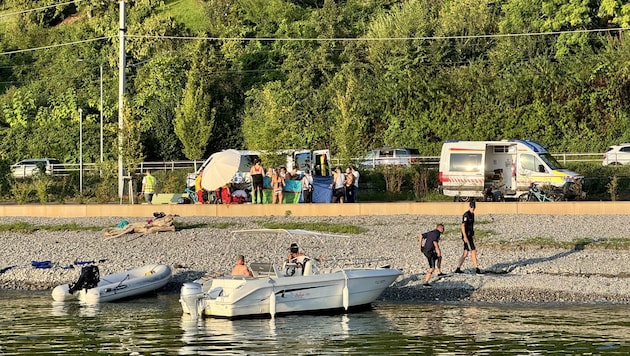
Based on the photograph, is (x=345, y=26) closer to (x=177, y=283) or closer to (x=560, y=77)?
(x=560, y=77)

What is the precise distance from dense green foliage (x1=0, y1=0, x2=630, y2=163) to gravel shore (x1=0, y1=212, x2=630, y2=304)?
15.6 meters

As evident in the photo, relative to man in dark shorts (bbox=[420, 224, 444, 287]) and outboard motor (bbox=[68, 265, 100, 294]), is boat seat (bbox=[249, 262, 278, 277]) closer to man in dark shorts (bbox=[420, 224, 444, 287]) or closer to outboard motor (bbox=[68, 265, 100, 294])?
man in dark shorts (bbox=[420, 224, 444, 287])

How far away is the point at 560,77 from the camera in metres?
63.2

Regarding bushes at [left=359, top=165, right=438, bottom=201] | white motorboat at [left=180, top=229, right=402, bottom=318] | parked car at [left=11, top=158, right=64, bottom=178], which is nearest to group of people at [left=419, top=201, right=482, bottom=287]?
white motorboat at [left=180, top=229, right=402, bottom=318]

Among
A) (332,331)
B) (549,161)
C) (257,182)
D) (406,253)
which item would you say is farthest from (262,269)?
(549,161)

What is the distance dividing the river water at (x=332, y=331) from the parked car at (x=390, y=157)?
26720mm

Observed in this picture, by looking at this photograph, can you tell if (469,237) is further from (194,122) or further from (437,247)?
(194,122)

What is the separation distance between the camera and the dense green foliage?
205 feet

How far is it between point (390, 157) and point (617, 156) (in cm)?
1060

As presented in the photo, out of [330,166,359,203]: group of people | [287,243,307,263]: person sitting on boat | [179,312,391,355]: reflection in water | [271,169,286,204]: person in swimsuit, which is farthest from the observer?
[330,166,359,203]: group of people

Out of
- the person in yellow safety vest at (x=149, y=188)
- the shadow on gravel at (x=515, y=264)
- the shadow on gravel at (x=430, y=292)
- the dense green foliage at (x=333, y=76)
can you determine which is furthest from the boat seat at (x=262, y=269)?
the dense green foliage at (x=333, y=76)

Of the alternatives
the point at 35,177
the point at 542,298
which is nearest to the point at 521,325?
the point at 542,298

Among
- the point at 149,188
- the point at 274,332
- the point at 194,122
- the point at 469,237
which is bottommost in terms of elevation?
the point at 274,332

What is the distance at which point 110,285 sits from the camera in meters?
28.4
